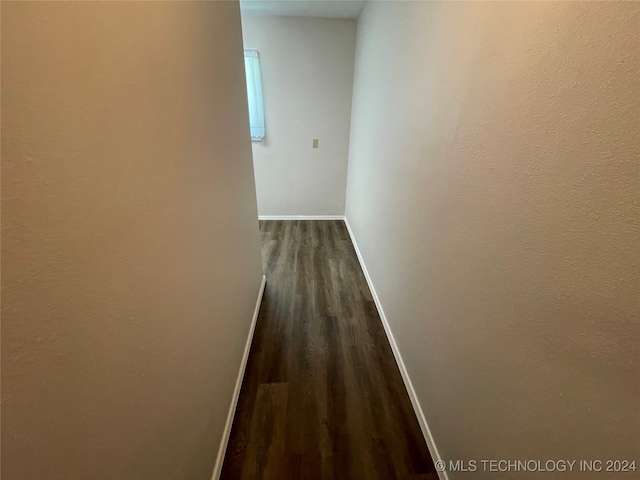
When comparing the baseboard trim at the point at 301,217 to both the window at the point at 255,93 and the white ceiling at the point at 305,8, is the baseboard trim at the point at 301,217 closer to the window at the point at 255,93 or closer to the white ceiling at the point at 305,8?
the window at the point at 255,93

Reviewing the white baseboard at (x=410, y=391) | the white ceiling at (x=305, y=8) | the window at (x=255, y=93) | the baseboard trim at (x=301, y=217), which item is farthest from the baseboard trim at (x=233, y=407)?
the white ceiling at (x=305, y=8)

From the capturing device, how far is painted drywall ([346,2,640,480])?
582 mm

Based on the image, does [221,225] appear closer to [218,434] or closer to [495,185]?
[218,434]

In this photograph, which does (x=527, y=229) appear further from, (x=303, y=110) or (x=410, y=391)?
(x=303, y=110)

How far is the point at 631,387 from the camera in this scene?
0.57 meters

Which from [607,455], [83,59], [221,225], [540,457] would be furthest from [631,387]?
[221,225]

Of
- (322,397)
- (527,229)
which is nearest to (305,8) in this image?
(527,229)

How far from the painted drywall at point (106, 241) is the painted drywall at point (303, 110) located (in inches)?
97.5

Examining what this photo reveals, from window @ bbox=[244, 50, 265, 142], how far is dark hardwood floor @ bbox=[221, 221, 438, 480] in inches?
75.0

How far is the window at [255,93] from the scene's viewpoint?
11.1 feet

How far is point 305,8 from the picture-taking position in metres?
3.06

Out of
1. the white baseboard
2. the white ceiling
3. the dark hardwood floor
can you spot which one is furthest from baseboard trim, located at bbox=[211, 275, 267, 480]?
the white ceiling

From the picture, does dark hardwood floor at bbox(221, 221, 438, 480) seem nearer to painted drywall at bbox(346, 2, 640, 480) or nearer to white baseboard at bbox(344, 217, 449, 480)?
white baseboard at bbox(344, 217, 449, 480)

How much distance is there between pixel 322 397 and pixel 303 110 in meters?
3.05
